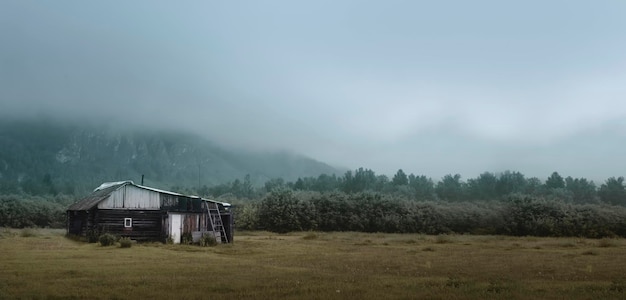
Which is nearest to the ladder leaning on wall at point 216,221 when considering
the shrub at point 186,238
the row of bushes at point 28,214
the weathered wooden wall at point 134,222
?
the shrub at point 186,238

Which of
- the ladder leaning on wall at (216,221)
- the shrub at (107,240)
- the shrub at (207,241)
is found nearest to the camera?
the shrub at (107,240)

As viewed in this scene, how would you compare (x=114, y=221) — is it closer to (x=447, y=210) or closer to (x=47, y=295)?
(x=47, y=295)

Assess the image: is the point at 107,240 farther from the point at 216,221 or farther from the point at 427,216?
the point at 427,216

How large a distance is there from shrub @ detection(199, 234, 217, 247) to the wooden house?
187cm

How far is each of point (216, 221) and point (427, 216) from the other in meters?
40.7

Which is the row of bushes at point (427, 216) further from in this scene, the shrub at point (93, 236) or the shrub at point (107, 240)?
the shrub at point (107, 240)

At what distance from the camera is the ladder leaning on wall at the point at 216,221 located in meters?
52.8

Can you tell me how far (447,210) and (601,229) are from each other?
21.2 meters

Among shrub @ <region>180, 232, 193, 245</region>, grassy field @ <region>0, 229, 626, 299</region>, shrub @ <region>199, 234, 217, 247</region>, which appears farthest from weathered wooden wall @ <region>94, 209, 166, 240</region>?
grassy field @ <region>0, 229, 626, 299</region>

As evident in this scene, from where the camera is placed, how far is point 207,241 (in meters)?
48.2

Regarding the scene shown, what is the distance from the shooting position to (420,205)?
8750cm

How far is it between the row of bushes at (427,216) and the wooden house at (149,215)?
37393 millimetres

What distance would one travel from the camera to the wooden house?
50219mm

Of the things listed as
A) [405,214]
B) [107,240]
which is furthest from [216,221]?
[405,214]
